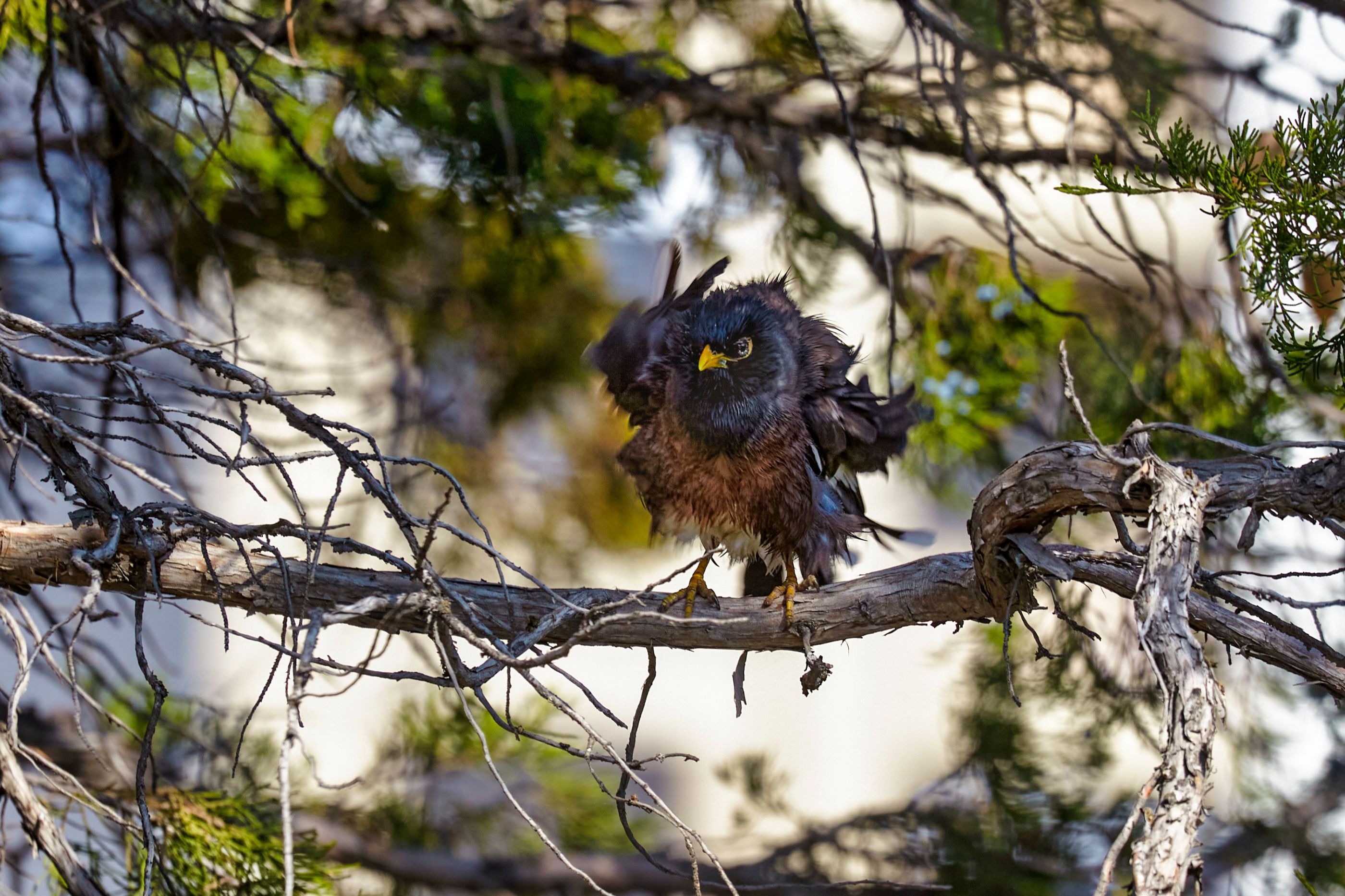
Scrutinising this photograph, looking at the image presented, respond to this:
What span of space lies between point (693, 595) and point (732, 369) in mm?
388

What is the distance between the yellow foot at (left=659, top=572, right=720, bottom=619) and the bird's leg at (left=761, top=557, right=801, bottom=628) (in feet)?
0.31

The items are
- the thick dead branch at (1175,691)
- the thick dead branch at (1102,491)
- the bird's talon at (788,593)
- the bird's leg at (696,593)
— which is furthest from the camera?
the bird's leg at (696,593)

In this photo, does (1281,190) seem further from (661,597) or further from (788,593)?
(661,597)

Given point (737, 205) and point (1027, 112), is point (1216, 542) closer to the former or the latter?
point (1027, 112)

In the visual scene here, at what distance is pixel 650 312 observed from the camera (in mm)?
1752

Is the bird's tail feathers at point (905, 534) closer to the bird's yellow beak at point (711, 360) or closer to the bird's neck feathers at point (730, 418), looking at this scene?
the bird's neck feathers at point (730, 418)

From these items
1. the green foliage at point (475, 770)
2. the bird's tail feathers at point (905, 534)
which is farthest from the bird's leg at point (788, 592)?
the green foliage at point (475, 770)

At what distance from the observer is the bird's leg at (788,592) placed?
1486 millimetres

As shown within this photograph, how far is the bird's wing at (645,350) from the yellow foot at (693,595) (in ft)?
1.04

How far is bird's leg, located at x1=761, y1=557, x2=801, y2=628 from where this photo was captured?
1.49 meters

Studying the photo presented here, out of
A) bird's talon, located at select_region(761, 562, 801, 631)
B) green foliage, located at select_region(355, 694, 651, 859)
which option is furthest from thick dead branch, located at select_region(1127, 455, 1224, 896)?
green foliage, located at select_region(355, 694, 651, 859)

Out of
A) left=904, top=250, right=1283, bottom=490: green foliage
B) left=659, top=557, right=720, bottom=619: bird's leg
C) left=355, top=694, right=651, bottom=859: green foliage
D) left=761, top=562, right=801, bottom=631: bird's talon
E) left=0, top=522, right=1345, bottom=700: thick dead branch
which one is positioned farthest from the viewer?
left=355, top=694, right=651, bottom=859: green foliage

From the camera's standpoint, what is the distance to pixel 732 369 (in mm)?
1644

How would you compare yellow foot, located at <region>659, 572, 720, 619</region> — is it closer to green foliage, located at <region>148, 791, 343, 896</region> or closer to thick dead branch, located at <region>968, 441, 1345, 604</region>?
thick dead branch, located at <region>968, 441, 1345, 604</region>
